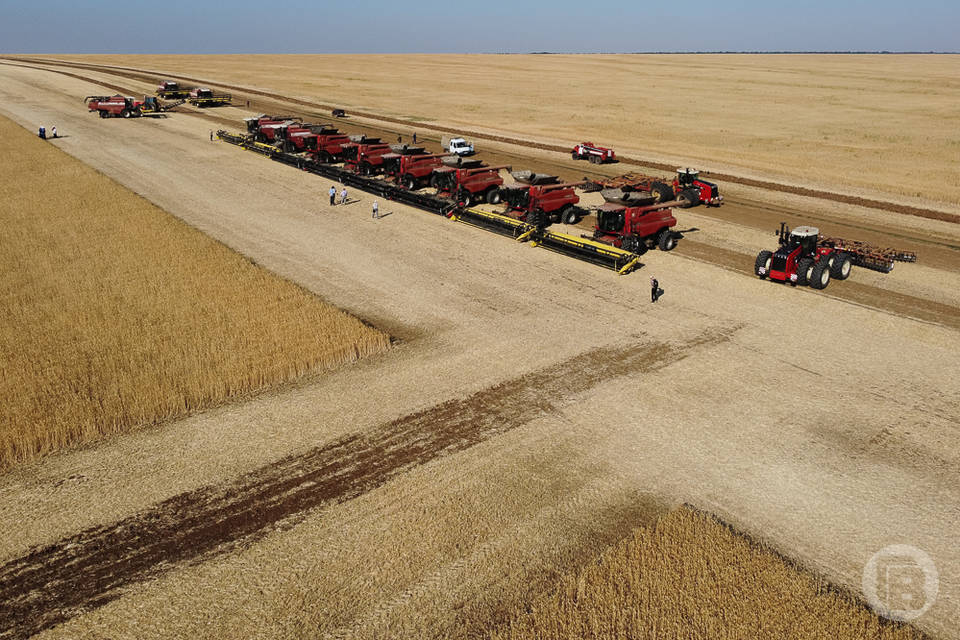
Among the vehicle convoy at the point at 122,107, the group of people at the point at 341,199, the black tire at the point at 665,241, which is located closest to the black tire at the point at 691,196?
the black tire at the point at 665,241

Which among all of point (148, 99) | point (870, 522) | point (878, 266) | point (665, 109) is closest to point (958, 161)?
point (878, 266)

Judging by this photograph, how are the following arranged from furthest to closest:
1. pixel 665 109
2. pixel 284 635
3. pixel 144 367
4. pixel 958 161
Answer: pixel 665 109
pixel 958 161
pixel 144 367
pixel 284 635

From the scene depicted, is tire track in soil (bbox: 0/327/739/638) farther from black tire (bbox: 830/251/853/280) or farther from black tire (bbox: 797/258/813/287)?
black tire (bbox: 830/251/853/280)

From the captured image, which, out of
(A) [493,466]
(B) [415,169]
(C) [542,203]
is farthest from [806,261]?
(B) [415,169]

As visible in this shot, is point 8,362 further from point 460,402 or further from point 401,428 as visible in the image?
point 460,402

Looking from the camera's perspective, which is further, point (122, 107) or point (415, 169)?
point (122, 107)

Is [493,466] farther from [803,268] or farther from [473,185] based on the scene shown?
[473,185]

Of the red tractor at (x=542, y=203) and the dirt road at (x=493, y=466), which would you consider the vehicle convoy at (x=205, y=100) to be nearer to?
the red tractor at (x=542, y=203)
